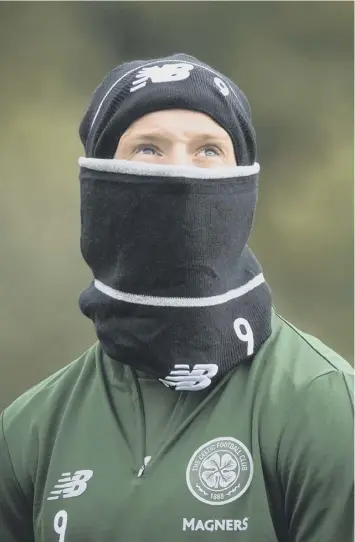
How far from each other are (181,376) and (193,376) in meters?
0.02

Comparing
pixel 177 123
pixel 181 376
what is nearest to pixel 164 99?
pixel 177 123

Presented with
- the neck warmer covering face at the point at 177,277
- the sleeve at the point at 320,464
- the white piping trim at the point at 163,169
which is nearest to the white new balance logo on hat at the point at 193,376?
the neck warmer covering face at the point at 177,277

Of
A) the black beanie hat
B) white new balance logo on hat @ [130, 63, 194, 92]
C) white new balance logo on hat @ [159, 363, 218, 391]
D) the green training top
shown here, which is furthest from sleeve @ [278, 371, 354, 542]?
white new balance logo on hat @ [130, 63, 194, 92]

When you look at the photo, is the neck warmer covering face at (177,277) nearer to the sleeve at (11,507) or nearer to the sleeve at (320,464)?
the sleeve at (320,464)

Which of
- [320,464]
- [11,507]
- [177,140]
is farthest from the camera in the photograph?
[11,507]

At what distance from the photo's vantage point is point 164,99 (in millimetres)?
1251

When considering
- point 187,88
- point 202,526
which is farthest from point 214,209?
point 202,526

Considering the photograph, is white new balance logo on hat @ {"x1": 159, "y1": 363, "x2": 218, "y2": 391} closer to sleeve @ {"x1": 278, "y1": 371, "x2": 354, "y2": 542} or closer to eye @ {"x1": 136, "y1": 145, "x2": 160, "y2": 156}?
sleeve @ {"x1": 278, "y1": 371, "x2": 354, "y2": 542}

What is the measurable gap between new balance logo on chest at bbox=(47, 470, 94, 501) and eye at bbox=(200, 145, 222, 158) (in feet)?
1.60

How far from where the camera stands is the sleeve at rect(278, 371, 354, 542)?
113cm

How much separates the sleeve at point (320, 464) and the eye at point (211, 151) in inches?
14.3

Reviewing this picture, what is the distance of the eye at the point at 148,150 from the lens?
1.27 metres

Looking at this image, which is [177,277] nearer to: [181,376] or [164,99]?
[181,376]

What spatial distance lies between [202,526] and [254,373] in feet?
0.72
